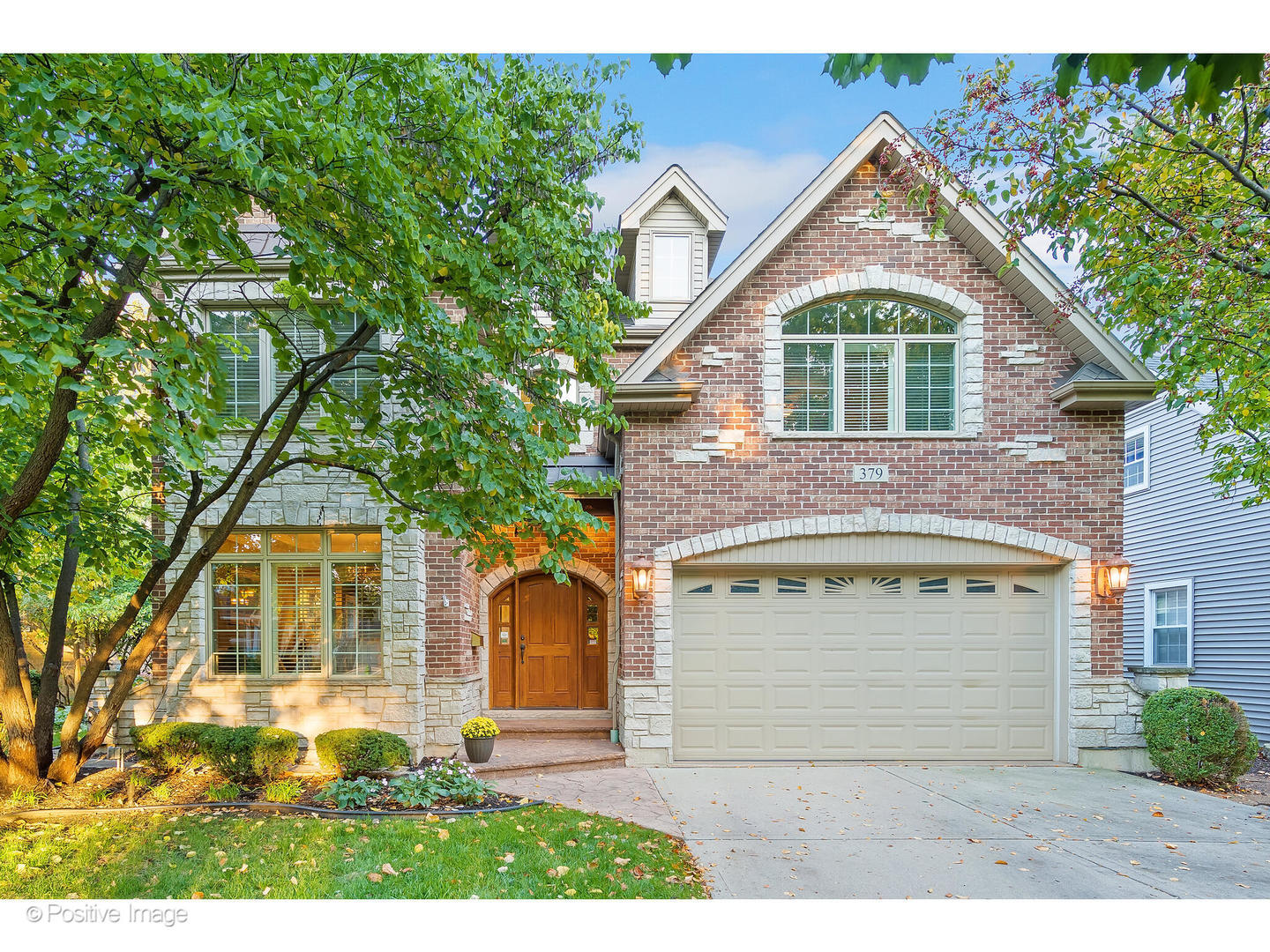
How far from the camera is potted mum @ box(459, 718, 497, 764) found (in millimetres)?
8422

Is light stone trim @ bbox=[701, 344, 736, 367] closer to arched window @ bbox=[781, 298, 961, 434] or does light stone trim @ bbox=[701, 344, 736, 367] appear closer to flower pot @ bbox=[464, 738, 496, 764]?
arched window @ bbox=[781, 298, 961, 434]

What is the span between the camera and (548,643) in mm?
12016

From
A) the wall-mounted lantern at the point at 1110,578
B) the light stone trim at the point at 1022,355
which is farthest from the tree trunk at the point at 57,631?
the wall-mounted lantern at the point at 1110,578

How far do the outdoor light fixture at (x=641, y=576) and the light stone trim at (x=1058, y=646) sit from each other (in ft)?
0.27

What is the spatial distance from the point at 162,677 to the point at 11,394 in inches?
223

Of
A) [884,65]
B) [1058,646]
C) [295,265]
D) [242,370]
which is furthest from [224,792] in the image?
[1058,646]

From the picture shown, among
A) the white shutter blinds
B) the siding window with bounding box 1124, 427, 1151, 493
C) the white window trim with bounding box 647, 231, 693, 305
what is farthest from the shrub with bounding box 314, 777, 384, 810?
the siding window with bounding box 1124, 427, 1151, 493

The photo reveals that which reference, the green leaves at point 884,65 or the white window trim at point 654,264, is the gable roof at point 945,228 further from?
the green leaves at point 884,65

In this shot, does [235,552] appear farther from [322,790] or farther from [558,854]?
[558,854]

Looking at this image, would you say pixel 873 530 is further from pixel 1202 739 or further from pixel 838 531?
pixel 1202 739

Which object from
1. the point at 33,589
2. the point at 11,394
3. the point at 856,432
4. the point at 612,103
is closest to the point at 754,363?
A: the point at 856,432

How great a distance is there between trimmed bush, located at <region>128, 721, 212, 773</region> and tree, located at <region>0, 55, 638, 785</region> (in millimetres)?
909

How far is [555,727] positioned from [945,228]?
828cm

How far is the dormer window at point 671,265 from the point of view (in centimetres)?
1320
